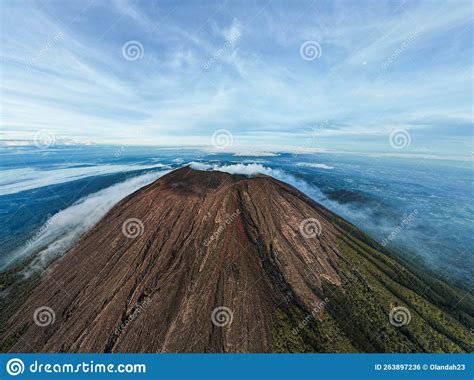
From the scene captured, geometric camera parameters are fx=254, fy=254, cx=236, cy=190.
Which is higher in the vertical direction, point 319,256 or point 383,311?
point 319,256

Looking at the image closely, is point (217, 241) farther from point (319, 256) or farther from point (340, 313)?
point (340, 313)

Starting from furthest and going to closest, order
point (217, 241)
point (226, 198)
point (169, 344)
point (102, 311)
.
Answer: point (226, 198) → point (217, 241) → point (102, 311) → point (169, 344)

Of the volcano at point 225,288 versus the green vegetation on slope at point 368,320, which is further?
the green vegetation on slope at point 368,320

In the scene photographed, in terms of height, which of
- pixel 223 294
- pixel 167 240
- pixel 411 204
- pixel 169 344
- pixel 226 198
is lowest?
pixel 411 204

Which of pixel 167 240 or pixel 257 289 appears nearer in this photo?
pixel 257 289

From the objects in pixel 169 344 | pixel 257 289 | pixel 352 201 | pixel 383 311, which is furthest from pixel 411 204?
pixel 169 344

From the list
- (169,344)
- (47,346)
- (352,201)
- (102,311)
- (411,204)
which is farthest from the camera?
(411,204)

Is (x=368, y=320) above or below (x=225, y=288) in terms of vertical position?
below

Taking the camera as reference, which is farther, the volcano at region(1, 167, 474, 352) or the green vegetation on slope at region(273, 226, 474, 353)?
the green vegetation on slope at region(273, 226, 474, 353)
